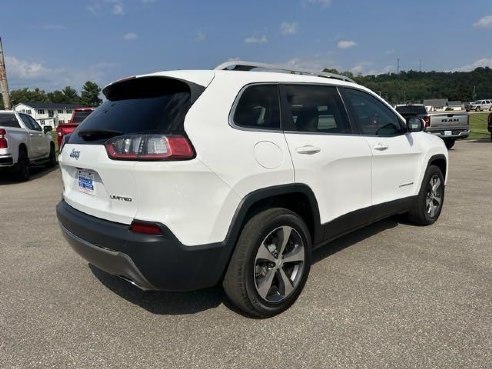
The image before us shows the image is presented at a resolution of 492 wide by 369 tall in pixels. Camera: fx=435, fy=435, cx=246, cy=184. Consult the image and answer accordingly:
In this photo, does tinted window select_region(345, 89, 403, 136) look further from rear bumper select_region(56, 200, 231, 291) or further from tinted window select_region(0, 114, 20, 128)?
tinted window select_region(0, 114, 20, 128)

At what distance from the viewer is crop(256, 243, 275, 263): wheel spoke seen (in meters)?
3.10

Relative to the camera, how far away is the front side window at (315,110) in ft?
11.4

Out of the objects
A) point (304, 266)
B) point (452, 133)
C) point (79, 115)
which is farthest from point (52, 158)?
point (452, 133)

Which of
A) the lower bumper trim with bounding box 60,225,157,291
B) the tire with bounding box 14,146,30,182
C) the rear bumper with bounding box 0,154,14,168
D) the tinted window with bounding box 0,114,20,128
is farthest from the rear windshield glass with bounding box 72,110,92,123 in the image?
the lower bumper trim with bounding box 60,225,157,291

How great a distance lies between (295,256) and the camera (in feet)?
11.0

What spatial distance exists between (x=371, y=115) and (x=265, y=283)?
2.21m

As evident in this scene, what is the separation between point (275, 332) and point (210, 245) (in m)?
0.80

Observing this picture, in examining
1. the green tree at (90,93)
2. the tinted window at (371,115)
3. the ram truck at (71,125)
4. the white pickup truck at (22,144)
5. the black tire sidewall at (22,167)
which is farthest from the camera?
the green tree at (90,93)

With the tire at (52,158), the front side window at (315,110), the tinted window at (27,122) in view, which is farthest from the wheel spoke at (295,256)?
the tire at (52,158)

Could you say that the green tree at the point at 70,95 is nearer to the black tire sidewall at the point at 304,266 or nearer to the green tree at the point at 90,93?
the green tree at the point at 90,93

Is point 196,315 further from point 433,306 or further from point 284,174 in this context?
point 433,306

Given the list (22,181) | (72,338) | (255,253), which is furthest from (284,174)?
(22,181)

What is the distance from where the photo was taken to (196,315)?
129 inches

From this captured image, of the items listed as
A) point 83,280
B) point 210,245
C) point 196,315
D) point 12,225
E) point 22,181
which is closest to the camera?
point 210,245
